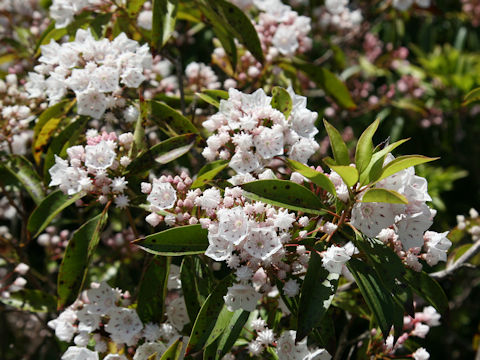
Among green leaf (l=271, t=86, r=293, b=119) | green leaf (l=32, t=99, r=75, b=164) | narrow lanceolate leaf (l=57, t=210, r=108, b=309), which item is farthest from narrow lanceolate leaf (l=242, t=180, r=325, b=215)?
green leaf (l=32, t=99, r=75, b=164)

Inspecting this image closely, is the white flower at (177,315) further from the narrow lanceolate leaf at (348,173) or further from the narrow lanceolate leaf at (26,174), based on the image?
the narrow lanceolate leaf at (348,173)

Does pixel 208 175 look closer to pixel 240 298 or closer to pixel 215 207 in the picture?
pixel 215 207

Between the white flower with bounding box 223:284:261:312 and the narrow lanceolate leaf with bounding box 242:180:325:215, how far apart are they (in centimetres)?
30

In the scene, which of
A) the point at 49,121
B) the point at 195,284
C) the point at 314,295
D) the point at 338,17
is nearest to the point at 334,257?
the point at 314,295

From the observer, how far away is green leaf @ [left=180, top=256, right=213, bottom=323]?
73.9 inches

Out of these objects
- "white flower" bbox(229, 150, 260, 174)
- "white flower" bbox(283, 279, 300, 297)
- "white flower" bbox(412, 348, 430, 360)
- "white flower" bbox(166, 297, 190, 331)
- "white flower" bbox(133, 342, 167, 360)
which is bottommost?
"white flower" bbox(412, 348, 430, 360)

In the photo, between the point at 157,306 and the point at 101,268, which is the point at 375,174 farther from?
the point at 101,268

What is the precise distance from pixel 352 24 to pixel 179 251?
2.68 m

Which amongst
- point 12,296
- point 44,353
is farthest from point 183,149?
point 44,353

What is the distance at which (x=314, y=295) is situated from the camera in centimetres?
160

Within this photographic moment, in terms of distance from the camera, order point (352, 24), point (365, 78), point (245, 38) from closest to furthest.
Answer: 1. point (245, 38)
2. point (352, 24)
3. point (365, 78)

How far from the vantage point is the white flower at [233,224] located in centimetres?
153

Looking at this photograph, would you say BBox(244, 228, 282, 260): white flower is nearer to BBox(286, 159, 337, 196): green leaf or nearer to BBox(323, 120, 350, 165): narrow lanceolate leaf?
BBox(286, 159, 337, 196): green leaf

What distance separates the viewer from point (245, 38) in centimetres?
235
